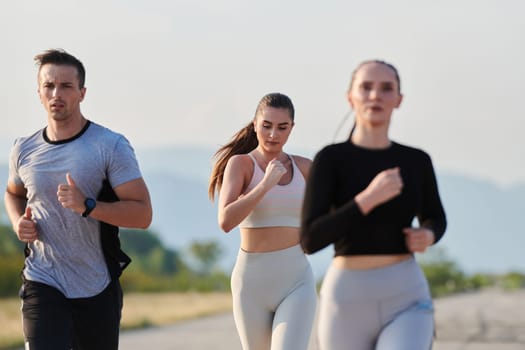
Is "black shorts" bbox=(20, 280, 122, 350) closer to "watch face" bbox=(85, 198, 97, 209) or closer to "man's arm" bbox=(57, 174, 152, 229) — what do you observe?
"man's arm" bbox=(57, 174, 152, 229)

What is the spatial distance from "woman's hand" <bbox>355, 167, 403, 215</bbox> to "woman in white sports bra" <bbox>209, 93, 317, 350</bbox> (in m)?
2.09

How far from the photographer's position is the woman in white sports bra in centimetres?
684

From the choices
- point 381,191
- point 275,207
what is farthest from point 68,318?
point 381,191

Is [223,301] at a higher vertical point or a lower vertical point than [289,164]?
lower

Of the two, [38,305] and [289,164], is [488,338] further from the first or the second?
[38,305]

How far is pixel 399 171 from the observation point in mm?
4879

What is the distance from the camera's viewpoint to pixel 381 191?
4.63m

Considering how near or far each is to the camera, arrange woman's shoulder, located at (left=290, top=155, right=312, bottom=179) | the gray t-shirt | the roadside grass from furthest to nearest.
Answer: the roadside grass
woman's shoulder, located at (left=290, top=155, right=312, bottom=179)
the gray t-shirt

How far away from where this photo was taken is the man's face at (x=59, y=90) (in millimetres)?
6215

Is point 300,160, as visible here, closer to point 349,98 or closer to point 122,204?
point 122,204

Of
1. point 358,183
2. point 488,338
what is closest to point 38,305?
point 358,183

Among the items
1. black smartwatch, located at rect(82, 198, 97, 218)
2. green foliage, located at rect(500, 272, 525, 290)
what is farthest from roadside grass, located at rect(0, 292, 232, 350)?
green foliage, located at rect(500, 272, 525, 290)

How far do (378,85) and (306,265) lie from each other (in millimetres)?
2387

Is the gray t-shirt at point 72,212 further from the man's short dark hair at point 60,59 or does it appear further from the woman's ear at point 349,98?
the woman's ear at point 349,98
